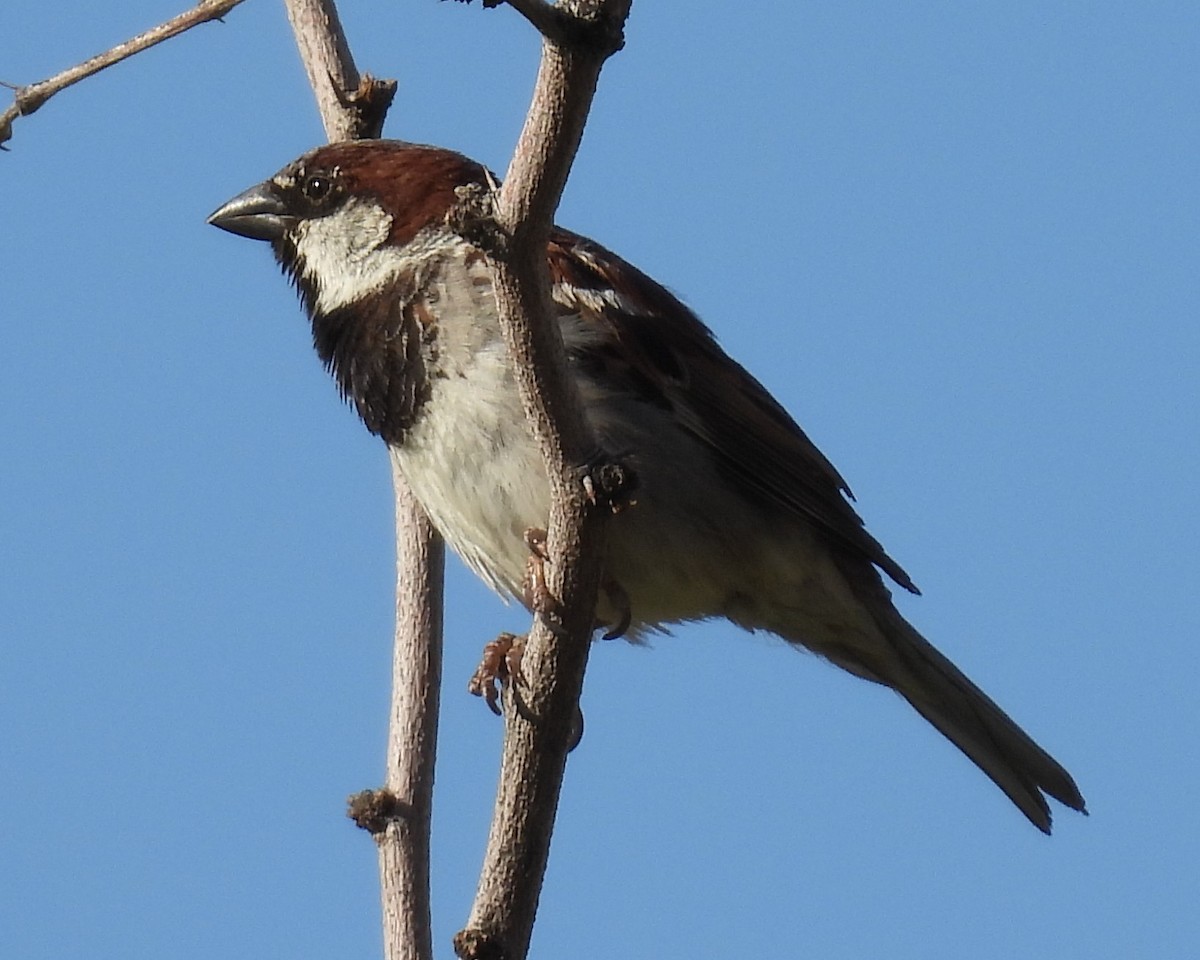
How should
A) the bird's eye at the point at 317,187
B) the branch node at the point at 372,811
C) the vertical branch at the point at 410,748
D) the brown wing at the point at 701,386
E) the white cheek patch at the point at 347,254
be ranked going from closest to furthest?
the vertical branch at the point at 410,748 → the branch node at the point at 372,811 → the brown wing at the point at 701,386 → the white cheek patch at the point at 347,254 → the bird's eye at the point at 317,187

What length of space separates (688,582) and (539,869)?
1.09 metres

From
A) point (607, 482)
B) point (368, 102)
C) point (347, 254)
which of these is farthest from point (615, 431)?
point (607, 482)

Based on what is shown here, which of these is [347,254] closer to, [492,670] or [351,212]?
[351,212]

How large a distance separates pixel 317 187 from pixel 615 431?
963mm

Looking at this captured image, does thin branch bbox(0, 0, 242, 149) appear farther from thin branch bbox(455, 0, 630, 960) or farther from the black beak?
thin branch bbox(455, 0, 630, 960)

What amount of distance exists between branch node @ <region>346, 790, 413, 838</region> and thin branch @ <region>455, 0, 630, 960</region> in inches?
14.8

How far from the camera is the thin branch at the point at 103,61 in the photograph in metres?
3.29

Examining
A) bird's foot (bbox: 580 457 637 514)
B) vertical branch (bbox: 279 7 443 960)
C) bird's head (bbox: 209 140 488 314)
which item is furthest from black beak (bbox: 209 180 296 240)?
bird's foot (bbox: 580 457 637 514)

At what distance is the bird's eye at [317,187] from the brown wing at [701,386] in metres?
0.52

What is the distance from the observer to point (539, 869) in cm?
253

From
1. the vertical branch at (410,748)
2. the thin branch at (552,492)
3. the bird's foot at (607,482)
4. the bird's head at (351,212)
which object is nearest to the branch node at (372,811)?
the vertical branch at (410,748)

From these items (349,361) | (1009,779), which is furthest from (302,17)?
(1009,779)

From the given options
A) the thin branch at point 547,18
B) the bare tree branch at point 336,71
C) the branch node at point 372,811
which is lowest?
the branch node at point 372,811

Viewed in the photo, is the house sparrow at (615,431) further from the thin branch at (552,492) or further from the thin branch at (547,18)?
the thin branch at (547,18)
